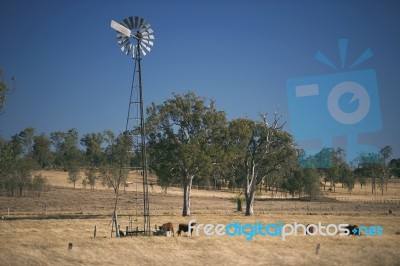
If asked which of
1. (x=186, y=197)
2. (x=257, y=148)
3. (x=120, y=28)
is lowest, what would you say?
(x=186, y=197)

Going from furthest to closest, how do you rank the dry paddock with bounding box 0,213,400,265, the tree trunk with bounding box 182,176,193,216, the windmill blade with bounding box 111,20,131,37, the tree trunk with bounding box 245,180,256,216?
the tree trunk with bounding box 245,180,256,216, the tree trunk with bounding box 182,176,193,216, the windmill blade with bounding box 111,20,131,37, the dry paddock with bounding box 0,213,400,265

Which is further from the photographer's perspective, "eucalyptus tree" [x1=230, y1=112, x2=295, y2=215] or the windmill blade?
"eucalyptus tree" [x1=230, y1=112, x2=295, y2=215]

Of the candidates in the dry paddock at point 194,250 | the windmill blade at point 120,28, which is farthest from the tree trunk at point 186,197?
the windmill blade at point 120,28

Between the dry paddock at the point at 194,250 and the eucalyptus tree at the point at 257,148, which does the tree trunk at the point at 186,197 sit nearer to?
the eucalyptus tree at the point at 257,148

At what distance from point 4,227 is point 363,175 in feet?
400

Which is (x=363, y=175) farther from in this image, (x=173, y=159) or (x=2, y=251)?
(x=2, y=251)

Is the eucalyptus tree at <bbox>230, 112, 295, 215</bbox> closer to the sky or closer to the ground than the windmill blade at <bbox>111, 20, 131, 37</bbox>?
closer to the ground

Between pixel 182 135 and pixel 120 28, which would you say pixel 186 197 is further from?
pixel 120 28

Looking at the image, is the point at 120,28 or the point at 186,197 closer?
the point at 120,28

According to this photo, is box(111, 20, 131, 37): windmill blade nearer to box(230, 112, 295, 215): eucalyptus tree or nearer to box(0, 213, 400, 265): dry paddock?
box(0, 213, 400, 265): dry paddock

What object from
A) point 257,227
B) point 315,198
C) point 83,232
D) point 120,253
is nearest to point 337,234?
point 257,227

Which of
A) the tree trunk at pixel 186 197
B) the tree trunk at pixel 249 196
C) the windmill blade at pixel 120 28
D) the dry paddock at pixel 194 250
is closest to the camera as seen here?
the dry paddock at pixel 194 250

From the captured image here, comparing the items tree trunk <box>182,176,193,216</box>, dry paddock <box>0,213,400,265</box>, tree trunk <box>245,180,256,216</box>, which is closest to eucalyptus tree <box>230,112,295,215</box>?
tree trunk <box>245,180,256,216</box>

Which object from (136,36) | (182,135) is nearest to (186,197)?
(182,135)
